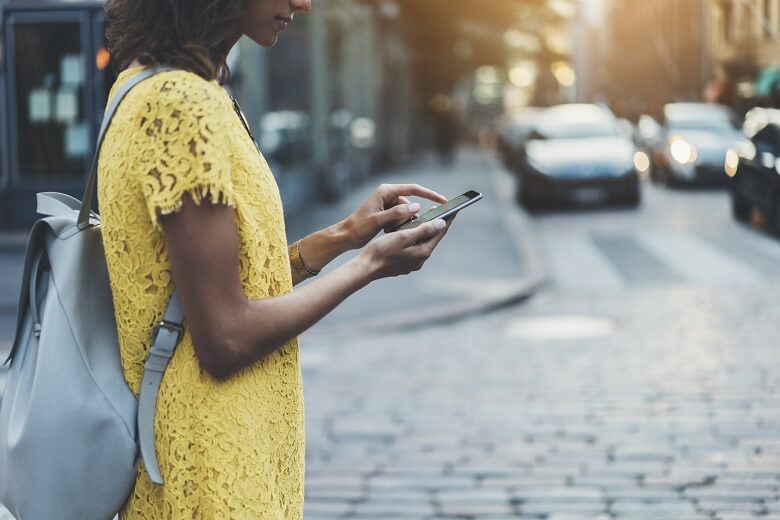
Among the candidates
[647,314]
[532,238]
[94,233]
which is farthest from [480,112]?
[94,233]

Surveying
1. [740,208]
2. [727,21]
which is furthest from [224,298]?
[727,21]

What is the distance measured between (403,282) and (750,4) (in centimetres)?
Answer: 3120

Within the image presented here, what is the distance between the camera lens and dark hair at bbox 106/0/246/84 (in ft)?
5.85

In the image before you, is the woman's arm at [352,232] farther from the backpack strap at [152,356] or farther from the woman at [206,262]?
the backpack strap at [152,356]

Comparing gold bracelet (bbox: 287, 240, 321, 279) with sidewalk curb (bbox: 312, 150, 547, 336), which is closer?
gold bracelet (bbox: 287, 240, 321, 279)

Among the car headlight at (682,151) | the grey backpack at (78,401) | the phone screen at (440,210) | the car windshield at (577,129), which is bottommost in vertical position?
the car headlight at (682,151)

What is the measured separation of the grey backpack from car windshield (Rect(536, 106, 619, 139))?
20336 mm

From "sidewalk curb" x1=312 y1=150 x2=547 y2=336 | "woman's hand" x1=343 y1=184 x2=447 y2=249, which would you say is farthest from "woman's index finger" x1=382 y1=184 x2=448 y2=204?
"sidewalk curb" x1=312 y1=150 x2=547 y2=336

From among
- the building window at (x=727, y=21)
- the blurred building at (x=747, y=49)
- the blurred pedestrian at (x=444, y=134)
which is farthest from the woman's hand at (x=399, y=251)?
the building window at (x=727, y=21)

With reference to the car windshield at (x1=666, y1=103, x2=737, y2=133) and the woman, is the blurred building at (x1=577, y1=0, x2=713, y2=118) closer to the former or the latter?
the car windshield at (x1=666, y1=103, x2=737, y2=133)

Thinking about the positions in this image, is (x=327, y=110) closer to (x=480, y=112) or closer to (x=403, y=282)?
(x=403, y=282)

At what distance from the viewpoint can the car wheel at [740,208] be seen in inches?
672

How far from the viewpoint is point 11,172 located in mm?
14094

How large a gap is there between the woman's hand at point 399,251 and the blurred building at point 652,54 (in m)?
27.9
